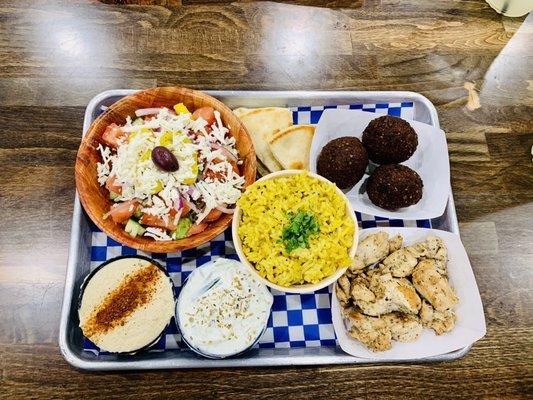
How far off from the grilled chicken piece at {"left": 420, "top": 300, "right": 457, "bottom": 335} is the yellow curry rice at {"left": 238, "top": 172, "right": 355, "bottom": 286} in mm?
434

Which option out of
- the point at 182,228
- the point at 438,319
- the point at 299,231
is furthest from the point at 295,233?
the point at 438,319

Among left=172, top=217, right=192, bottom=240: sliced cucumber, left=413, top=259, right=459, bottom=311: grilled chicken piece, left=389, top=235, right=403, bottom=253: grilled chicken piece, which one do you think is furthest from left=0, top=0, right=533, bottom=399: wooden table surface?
left=172, top=217, right=192, bottom=240: sliced cucumber

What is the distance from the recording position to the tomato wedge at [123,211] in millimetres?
2334

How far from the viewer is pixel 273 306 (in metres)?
2.50

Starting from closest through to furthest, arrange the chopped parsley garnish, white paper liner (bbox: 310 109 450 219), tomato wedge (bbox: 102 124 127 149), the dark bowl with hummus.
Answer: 1. the chopped parsley garnish
2. the dark bowl with hummus
3. tomato wedge (bbox: 102 124 127 149)
4. white paper liner (bbox: 310 109 450 219)

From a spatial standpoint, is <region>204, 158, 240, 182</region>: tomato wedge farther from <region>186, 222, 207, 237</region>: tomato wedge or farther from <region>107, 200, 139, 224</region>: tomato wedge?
<region>107, 200, 139, 224</region>: tomato wedge

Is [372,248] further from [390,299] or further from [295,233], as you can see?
[295,233]

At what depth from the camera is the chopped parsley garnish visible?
85.7 inches

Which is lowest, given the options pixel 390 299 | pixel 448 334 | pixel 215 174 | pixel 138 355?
pixel 138 355

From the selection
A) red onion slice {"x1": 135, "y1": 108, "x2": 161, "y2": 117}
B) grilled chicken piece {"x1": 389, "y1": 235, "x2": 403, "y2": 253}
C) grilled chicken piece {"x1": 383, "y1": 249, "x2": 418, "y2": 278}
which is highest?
red onion slice {"x1": 135, "y1": 108, "x2": 161, "y2": 117}

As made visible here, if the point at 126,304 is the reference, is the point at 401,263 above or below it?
above

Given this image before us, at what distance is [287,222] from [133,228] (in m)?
0.67

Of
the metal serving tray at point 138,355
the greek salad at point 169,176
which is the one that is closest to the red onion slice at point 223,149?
the greek salad at point 169,176

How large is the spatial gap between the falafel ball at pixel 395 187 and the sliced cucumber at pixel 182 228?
83cm
